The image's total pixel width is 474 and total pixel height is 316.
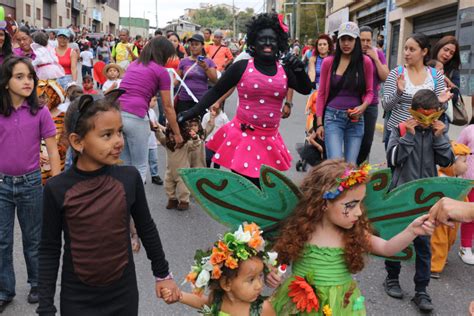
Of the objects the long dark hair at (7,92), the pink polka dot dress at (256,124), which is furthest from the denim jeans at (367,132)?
the long dark hair at (7,92)

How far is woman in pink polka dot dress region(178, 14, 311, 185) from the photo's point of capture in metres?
3.92

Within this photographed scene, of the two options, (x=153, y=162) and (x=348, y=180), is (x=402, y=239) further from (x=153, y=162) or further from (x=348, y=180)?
(x=153, y=162)

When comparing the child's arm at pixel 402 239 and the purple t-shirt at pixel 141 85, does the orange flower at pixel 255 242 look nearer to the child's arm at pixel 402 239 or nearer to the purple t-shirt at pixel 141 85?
the child's arm at pixel 402 239

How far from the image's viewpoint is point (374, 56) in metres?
5.48

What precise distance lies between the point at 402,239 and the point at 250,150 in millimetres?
1569

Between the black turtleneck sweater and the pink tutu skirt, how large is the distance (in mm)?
258

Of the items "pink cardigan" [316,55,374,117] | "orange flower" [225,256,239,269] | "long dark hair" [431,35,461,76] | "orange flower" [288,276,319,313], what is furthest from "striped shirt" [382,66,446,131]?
"orange flower" [225,256,239,269]

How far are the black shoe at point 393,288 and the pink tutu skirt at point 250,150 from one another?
3.79ft

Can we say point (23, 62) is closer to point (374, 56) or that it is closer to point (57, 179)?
point (57, 179)

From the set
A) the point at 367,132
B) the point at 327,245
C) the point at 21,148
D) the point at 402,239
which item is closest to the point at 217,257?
the point at 327,245

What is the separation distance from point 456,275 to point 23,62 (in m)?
3.66

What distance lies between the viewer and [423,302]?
144 inches

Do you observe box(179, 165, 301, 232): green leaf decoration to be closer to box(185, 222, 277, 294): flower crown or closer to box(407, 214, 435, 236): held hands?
box(185, 222, 277, 294): flower crown

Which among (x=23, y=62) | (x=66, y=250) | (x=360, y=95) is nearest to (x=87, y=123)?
(x=66, y=250)
